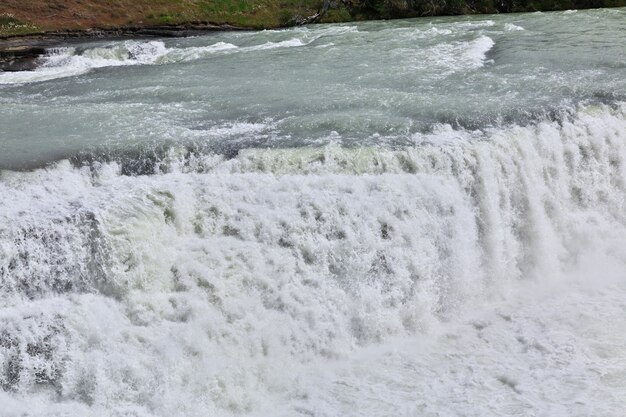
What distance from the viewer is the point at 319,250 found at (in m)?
9.55

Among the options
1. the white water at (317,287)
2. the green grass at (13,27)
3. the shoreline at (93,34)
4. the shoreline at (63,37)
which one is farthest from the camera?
the green grass at (13,27)

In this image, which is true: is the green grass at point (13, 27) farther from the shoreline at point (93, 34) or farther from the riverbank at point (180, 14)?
the shoreline at point (93, 34)

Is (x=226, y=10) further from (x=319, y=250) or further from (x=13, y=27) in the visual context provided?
(x=319, y=250)

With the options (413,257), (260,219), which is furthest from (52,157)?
(413,257)

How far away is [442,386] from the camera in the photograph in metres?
8.18

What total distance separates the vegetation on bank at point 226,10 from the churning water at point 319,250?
42.1 feet

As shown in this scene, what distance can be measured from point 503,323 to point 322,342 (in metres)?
2.64

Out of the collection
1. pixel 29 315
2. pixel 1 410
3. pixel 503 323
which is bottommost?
pixel 503 323

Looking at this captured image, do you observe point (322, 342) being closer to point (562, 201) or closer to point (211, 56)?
point (562, 201)

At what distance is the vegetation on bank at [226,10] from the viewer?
86.2ft

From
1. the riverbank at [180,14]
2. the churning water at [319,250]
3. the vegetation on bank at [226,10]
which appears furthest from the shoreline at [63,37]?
the churning water at [319,250]

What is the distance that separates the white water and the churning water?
27mm

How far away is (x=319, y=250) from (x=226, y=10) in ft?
73.8

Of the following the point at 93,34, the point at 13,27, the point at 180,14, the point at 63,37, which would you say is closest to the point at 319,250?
the point at 63,37
